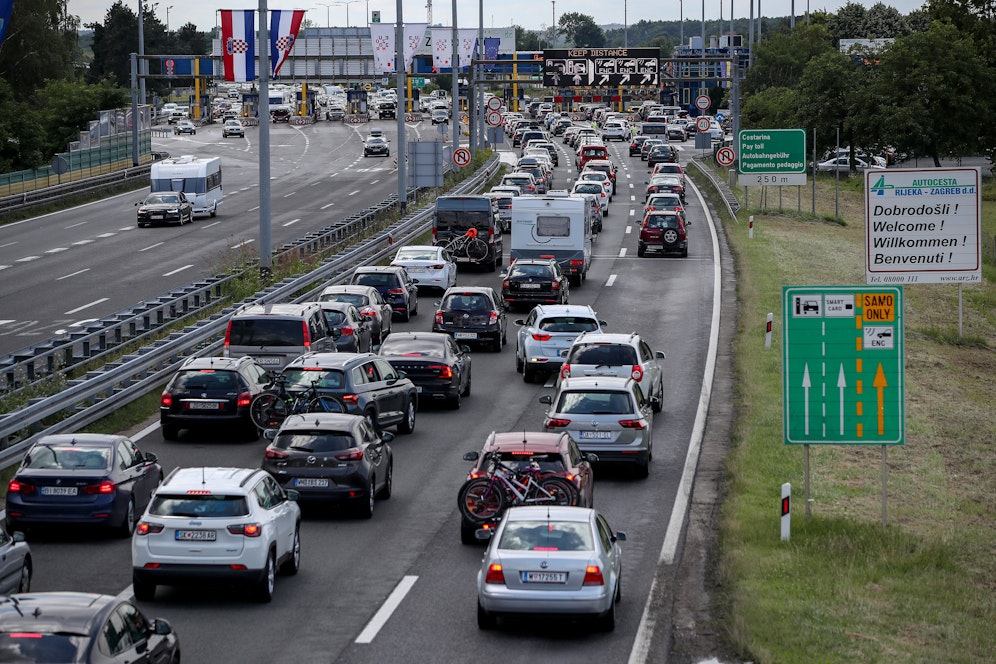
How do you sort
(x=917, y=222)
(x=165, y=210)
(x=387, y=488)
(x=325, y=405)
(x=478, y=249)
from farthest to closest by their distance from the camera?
(x=165, y=210) < (x=478, y=249) < (x=917, y=222) < (x=325, y=405) < (x=387, y=488)

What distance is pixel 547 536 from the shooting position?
15758mm

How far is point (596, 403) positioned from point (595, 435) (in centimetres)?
58

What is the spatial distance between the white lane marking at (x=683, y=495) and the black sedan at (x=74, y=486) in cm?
688

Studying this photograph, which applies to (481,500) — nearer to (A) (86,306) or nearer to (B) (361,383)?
(B) (361,383)

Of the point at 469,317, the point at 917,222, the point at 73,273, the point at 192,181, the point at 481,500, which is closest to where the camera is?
the point at 481,500

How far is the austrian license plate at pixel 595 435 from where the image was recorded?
23703 millimetres

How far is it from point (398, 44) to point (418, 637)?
147 ft

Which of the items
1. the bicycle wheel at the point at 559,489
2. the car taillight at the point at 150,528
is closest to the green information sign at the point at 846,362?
the bicycle wheel at the point at 559,489

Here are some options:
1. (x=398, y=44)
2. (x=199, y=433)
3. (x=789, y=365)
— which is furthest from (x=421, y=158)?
(x=789, y=365)

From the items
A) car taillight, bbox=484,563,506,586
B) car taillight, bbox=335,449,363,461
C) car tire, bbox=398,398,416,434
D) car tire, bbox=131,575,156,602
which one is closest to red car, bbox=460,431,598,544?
car taillight, bbox=335,449,363,461

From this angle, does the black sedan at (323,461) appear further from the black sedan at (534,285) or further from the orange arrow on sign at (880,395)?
the black sedan at (534,285)

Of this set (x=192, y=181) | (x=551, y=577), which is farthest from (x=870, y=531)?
(x=192, y=181)

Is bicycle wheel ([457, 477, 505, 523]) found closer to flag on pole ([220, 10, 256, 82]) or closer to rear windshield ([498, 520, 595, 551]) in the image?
rear windshield ([498, 520, 595, 551])

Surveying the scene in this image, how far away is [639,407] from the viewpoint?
2422cm
